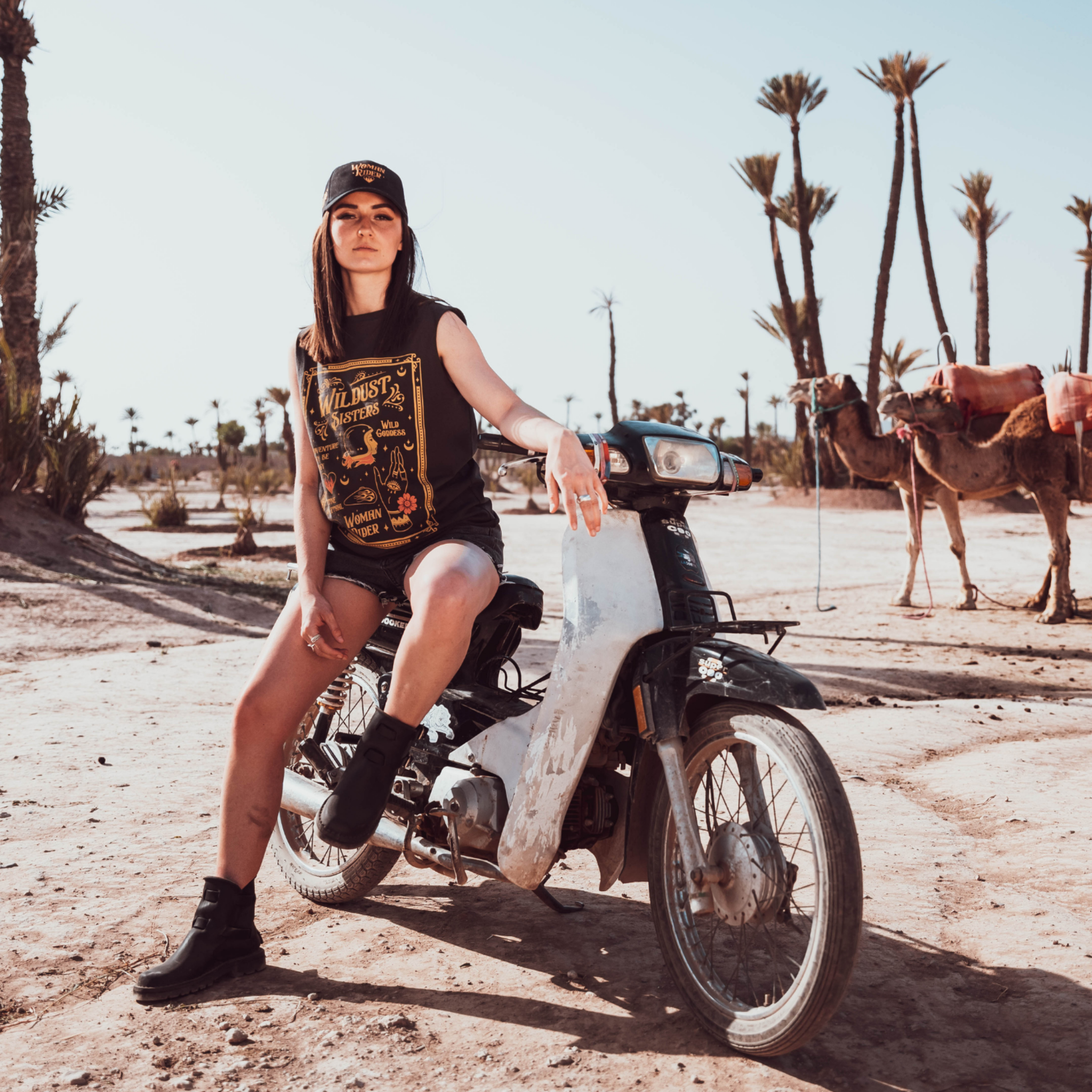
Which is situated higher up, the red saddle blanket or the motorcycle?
the red saddle blanket

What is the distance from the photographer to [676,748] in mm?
2449

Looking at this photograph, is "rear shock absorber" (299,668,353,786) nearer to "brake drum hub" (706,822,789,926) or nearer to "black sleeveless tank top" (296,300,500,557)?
"black sleeveless tank top" (296,300,500,557)

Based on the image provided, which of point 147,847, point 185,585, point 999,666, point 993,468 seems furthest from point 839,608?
point 147,847

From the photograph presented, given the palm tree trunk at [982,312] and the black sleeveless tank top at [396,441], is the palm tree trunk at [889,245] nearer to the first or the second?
the palm tree trunk at [982,312]

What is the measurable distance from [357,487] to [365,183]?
0.80 meters

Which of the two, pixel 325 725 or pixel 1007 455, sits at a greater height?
pixel 1007 455

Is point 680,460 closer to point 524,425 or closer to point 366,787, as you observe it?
point 524,425

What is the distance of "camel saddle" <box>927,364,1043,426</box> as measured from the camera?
34.9ft

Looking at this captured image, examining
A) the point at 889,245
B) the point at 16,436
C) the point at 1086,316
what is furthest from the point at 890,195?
the point at 16,436

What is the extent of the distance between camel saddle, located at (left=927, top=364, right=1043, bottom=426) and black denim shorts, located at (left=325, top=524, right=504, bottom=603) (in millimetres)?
8867

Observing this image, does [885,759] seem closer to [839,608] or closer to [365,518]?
[365,518]

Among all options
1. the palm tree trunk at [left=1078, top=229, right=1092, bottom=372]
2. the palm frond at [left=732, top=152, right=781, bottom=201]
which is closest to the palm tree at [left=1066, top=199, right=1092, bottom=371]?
the palm tree trunk at [left=1078, top=229, right=1092, bottom=372]

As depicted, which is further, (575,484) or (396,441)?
(396,441)

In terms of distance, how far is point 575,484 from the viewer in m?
2.25
